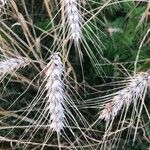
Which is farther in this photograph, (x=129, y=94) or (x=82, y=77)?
(x=82, y=77)

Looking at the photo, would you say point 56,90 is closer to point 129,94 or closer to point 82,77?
point 129,94

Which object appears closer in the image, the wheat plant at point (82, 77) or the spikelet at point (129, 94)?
the spikelet at point (129, 94)

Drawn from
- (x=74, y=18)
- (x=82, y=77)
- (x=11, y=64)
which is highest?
(x=74, y=18)

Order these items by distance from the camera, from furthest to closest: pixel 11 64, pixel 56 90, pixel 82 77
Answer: pixel 82 77 < pixel 11 64 < pixel 56 90

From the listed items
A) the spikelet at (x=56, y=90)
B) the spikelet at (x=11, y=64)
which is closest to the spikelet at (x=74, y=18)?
the spikelet at (x=56, y=90)

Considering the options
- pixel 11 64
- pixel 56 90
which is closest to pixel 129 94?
pixel 56 90

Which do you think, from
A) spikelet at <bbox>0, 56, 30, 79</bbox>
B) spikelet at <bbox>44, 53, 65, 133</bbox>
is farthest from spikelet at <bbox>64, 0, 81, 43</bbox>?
spikelet at <bbox>0, 56, 30, 79</bbox>

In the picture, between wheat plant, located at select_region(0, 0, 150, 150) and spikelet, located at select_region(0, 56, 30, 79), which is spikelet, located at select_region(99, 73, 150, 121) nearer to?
wheat plant, located at select_region(0, 0, 150, 150)

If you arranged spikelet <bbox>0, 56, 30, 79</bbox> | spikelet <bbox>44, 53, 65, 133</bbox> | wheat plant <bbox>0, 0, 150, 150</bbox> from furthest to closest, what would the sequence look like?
wheat plant <bbox>0, 0, 150, 150</bbox> < spikelet <bbox>0, 56, 30, 79</bbox> < spikelet <bbox>44, 53, 65, 133</bbox>

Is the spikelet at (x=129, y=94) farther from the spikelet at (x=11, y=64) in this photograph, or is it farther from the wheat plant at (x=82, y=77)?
the spikelet at (x=11, y=64)

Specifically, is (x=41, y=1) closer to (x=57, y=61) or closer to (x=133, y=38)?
(x=133, y=38)

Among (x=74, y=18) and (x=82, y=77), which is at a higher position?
(x=74, y=18)

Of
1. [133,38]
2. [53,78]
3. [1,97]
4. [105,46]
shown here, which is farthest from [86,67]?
[53,78]

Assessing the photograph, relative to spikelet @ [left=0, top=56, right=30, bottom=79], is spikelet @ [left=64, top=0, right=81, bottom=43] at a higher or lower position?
higher
